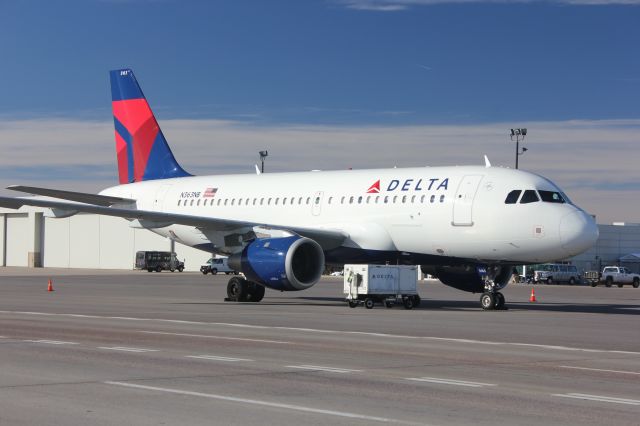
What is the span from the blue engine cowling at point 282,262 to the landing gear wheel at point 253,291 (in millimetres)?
2587

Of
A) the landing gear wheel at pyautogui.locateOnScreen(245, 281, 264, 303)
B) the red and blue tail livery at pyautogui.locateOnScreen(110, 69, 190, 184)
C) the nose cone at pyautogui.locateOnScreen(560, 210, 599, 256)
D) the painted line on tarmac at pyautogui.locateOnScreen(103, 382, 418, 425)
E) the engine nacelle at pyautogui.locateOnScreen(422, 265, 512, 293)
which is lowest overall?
the painted line on tarmac at pyautogui.locateOnScreen(103, 382, 418, 425)

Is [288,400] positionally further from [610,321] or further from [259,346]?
[610,321]

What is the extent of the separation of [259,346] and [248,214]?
19.7 meters

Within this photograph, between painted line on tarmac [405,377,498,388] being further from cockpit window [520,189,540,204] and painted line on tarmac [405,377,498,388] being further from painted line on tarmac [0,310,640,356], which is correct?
cockpit window [520,189,540,204]

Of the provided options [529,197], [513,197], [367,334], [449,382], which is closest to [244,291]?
[513,197]

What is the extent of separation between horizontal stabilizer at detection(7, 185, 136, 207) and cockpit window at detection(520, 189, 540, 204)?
16.0 m

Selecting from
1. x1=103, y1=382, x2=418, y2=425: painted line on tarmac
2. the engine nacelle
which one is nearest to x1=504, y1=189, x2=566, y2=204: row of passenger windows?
the engine nacelle

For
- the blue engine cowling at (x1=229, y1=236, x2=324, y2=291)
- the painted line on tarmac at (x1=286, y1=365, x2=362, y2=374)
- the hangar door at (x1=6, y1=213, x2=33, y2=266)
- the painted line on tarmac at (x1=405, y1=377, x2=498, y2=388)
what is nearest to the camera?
the painted line on tarmac at (x1=405, y1=377, x2=498, y2=388)

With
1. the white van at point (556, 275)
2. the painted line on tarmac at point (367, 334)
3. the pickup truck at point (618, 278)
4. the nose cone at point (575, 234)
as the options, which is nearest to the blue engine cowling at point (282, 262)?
the painted line on tarmac at point (367, 334)

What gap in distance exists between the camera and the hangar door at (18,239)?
100812 mm

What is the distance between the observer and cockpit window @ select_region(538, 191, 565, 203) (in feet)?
97.5

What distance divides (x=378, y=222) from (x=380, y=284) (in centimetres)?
239

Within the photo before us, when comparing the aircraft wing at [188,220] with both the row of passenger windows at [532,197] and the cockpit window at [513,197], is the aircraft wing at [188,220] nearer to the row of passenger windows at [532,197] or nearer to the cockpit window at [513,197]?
the cockpit window at [513,197]

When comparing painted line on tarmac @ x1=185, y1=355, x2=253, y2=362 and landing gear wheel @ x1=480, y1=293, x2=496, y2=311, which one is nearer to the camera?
painted line on tarmac @ x1=185, y1=355, x2=253, y2=362
